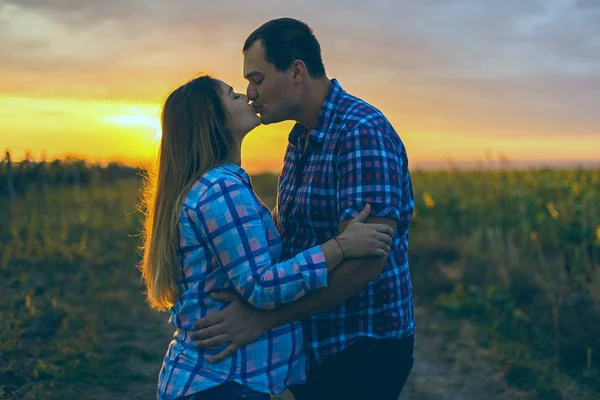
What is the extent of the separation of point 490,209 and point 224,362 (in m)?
7.01

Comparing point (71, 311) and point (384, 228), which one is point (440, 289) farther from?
point (384, 228)

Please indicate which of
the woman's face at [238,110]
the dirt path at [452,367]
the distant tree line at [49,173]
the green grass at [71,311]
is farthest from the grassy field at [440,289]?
the woman's face at [238,110]

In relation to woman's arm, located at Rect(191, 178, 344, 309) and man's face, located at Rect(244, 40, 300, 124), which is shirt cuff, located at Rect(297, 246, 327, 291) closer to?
woman's arm, located at Rect(191, 178, 344, 309)

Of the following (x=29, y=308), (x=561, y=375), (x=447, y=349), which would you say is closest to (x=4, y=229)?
(x=29, y=308)

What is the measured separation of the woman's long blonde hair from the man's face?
35 centimetres

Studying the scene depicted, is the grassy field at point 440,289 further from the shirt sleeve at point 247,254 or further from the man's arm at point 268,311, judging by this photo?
the shirt sleeve at point 247,254

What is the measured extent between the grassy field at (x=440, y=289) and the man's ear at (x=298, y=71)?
2.80 meters

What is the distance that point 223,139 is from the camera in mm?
2342

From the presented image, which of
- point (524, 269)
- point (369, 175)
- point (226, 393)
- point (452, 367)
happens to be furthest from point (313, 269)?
point (524, 269)

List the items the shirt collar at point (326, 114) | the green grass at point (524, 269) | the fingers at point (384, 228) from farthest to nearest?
the green grass at point (524, 269) < the shirt collar at point (326, 114) < the fingers at point (384, 228)

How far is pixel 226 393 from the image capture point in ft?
7.27

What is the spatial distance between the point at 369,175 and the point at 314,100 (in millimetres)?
556

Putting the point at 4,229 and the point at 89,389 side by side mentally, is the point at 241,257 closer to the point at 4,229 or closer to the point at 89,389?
the point at 89,389

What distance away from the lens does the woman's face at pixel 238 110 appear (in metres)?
2.41
